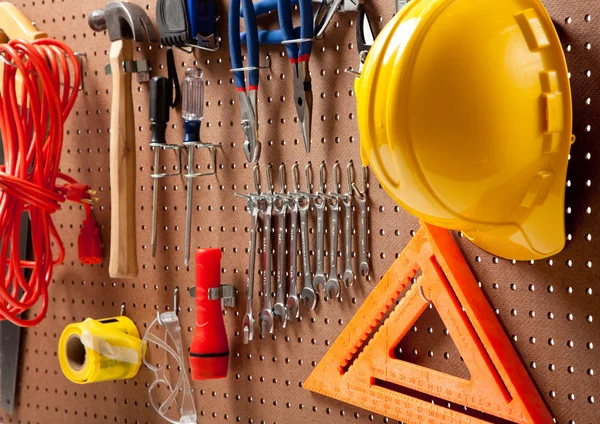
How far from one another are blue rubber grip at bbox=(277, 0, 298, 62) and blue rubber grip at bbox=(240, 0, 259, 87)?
0.17ft

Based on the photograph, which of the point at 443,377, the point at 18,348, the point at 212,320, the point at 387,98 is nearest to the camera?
the point at 387,98

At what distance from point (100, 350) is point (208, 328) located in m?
0.25

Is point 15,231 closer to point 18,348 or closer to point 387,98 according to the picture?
point 18,348

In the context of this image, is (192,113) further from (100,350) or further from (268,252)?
(100,350)

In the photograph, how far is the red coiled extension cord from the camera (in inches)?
56.2

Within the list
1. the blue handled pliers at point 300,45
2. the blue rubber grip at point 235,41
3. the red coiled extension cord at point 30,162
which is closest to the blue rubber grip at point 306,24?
the blue handled pliers at point 300,45

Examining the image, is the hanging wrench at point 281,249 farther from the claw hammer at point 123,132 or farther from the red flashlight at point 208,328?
the claw hammer at point 123,132

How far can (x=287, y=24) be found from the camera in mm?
1217

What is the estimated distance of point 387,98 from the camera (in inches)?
33.8

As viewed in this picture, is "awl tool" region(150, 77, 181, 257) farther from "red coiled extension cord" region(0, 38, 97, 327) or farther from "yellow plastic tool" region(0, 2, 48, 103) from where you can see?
"yellow plastic tool" region(0, 2, 48, 103)

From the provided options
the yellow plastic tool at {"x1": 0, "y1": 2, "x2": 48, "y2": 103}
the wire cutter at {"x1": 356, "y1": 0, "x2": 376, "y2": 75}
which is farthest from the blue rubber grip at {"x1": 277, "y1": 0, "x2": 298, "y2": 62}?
the yellow plastic tool at {"x1": 0, "y1": 2, "x2": 48, "y2": 103}

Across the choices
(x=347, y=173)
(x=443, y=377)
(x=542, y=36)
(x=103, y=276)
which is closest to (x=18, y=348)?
(x=103, y=276)

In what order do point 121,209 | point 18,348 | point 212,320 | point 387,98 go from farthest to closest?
point 18,348, point 121,209, point 212,320, point 387,98

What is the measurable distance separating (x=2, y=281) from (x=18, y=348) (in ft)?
1.21
